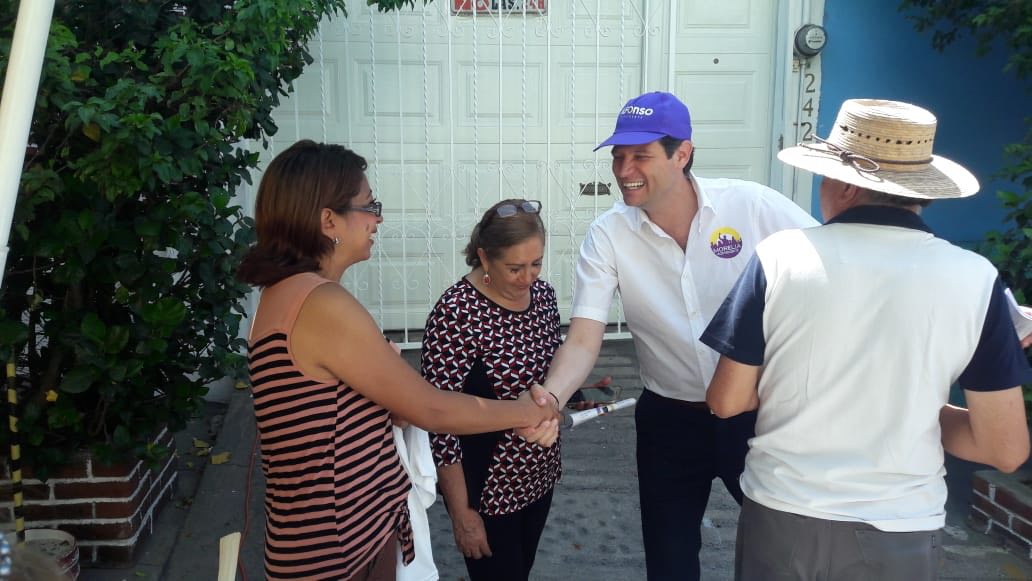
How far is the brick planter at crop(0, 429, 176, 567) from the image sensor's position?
3223 millimetres

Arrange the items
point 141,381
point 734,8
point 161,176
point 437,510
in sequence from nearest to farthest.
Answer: point 161,176, point 141,381, point 437,510, point 734,8

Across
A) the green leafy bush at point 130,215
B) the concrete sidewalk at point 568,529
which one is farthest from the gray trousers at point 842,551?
the green leafy bush at point 130,215

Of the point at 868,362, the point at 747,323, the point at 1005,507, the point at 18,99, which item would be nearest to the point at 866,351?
the point at 868,362

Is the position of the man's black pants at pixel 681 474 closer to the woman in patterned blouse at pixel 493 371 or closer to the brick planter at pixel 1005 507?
the woman in patterned blouse at pixel 493 371

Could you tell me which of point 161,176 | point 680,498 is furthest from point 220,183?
point 680,498

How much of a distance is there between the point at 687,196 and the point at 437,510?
2.19 m

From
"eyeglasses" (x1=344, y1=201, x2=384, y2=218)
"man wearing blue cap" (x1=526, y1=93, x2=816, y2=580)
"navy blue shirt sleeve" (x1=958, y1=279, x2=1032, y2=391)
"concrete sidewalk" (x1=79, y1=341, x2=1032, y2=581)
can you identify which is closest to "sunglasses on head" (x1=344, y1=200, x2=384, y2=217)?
"eyeglasses" (x1=344, y1=201, x2=384, y2=218)

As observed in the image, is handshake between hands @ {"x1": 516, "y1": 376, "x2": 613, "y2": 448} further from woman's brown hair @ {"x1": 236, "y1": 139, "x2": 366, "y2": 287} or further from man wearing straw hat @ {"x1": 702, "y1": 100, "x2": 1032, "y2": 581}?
woman's brown hair @ {"x1": 236, "y1": 139, "x2": 366, "y2": 287}

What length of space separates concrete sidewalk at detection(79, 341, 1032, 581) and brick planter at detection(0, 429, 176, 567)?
Result: 93 millimetres

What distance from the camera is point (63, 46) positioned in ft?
8.56

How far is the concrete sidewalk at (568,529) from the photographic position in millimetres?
3531

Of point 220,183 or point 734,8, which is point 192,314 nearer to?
point 220,183

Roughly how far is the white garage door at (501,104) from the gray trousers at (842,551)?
3702 millimetres

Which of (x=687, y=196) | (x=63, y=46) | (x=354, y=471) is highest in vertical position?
(x=63, y=46)
